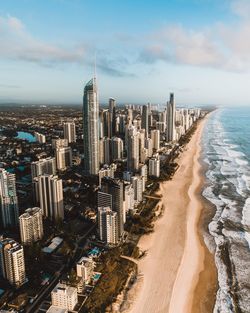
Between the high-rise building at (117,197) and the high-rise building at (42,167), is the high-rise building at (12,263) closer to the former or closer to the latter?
the high-rise building at (117,197)

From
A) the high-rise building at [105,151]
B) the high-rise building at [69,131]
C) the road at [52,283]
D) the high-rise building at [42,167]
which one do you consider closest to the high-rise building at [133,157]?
the high-rise building at [105,151]

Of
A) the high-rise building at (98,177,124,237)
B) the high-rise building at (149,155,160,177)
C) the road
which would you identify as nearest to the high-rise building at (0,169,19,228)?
the road

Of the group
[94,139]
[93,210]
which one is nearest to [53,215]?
[93,210]

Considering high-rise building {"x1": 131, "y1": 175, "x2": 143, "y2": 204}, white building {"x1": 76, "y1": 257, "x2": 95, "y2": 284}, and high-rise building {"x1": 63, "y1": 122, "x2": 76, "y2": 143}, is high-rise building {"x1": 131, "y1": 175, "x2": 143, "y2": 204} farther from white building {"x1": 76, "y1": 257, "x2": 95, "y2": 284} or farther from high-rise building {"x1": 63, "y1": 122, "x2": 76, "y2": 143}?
high-rise building {"x1": 63, "y1": 122, "x2": 76, "y2": 143}

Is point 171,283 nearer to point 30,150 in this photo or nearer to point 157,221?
point 157,221

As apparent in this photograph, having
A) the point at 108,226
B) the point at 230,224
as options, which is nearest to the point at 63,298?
the point at 108,226

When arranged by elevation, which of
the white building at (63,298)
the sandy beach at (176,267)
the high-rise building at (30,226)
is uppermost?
the high-rise building at (30,226)
